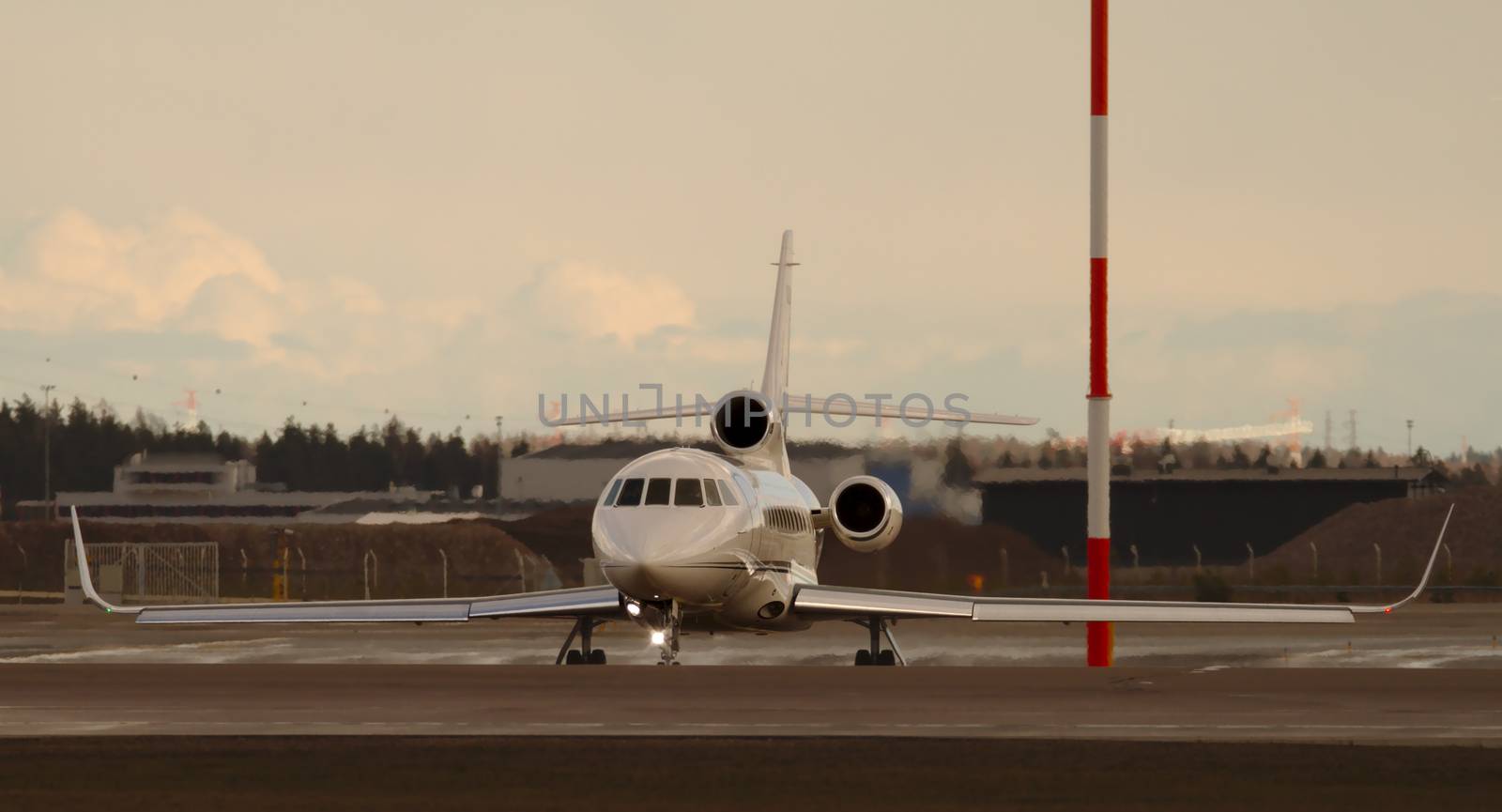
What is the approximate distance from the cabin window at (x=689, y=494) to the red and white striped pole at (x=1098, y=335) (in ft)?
18.4

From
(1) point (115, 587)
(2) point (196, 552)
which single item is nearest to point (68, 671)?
(1) point (115, 587)

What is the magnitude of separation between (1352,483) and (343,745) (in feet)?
207

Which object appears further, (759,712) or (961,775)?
(759,712)

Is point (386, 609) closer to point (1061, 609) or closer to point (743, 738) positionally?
point (1061, 609)

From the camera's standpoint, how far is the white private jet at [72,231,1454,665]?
25.0 m

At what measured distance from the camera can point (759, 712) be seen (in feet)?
50.3

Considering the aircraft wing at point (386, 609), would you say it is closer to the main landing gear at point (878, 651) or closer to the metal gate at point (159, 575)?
the main landing gear at point (878, 651)

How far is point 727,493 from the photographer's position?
26.5 meters

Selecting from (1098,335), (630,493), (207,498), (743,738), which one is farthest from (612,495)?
(207,498)

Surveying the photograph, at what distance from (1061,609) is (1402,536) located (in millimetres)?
43288

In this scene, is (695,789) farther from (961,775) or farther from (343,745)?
(343,745)

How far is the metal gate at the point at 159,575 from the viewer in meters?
51.6

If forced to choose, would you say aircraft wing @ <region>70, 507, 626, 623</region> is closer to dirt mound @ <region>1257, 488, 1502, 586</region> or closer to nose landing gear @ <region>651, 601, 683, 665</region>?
nose landing gear @ <region>651, 601, 683, 665</region>

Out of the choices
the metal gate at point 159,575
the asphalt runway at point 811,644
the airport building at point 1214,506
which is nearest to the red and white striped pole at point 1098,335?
the asphalt runway at point 811,644
